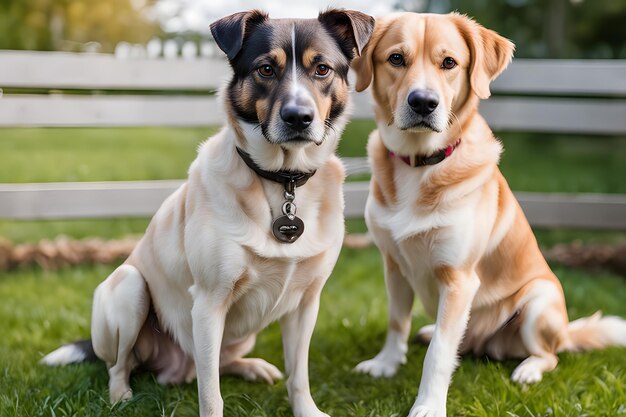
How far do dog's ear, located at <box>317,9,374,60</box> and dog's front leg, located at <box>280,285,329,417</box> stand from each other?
90 centimetres

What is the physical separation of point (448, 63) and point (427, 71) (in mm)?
104

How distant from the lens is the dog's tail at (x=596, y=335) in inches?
124

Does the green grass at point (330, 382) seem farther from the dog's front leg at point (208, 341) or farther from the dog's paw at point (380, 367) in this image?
the dog's front leg at point (208, 341)

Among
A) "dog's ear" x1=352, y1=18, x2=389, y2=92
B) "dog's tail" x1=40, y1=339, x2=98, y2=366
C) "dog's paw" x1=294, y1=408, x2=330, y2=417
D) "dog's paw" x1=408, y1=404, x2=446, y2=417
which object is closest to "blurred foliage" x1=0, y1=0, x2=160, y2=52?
"dog's tail" x1=40, y1=339, x2=98, y2=366

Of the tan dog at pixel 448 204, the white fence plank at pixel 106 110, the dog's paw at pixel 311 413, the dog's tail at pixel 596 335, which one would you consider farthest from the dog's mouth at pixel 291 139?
the white fence plank at pixel 106 110

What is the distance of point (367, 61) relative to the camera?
105 inches

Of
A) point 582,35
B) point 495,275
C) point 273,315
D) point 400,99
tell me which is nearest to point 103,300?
point 273,315

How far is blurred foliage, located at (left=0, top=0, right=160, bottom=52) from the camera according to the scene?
6.31 metres

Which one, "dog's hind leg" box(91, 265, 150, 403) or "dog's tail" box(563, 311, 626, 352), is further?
"dog's tail" box(563, 311, 626, 352)

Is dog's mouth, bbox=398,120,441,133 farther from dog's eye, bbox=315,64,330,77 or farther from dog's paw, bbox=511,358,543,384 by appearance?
dog's paw, bbox=511,358,543,384

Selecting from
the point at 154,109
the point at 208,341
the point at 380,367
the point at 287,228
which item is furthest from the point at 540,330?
the point at 154,109

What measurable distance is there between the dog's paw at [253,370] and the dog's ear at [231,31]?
1.36 metres

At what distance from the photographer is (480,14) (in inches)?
288

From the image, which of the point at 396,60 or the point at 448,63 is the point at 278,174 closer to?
the point at 396,60
